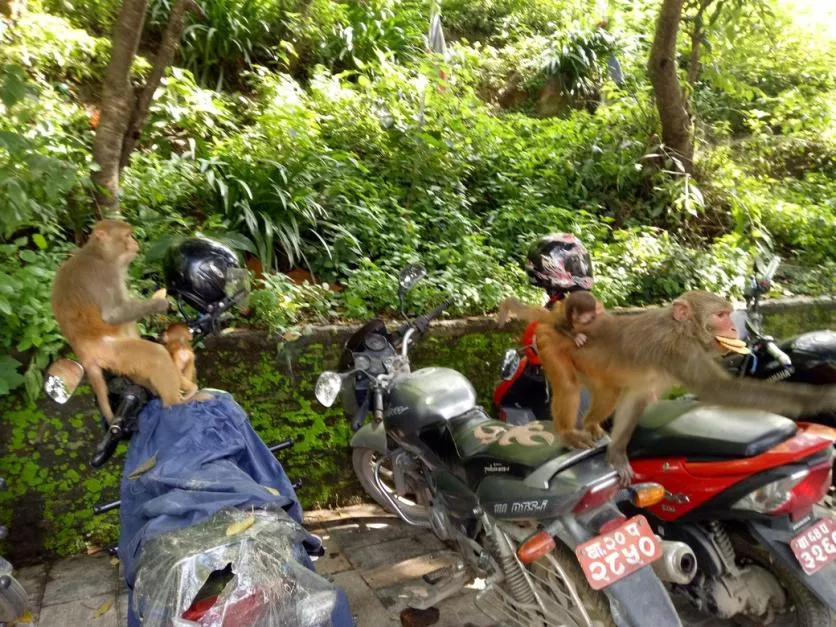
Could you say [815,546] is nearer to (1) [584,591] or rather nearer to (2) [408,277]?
(1) [584,591]

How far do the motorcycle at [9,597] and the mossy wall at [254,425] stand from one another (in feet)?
3.71

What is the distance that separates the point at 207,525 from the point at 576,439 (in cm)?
131

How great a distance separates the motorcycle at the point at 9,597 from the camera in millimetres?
2098

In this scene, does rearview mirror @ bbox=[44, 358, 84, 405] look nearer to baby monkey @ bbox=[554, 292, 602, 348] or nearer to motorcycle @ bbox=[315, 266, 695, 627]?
motorcycle @ bbox=[315, 266, 695, 627]

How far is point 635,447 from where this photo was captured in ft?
8.23

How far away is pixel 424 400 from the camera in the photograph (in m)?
2.63

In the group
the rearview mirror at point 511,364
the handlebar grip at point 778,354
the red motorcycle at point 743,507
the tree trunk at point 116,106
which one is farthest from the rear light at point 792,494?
the tree trunk at point 116,106

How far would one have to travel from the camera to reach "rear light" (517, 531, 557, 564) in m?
2.05

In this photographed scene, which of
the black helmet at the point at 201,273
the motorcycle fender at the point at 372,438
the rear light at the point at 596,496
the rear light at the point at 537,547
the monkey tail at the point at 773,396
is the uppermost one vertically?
the monkey tail at the point at 773,396

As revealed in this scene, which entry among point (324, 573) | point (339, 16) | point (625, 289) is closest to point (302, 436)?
point (324, 573)

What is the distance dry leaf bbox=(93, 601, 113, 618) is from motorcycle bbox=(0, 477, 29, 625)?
0.70m

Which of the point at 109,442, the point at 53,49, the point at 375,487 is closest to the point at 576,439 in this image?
the point at 375,487

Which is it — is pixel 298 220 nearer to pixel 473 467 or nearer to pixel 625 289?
pixel 625 289

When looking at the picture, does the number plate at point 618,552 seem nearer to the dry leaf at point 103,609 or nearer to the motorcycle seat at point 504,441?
the motorcycle seat at point 504,441
